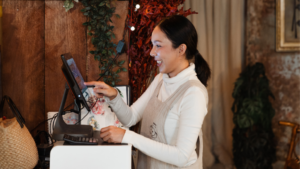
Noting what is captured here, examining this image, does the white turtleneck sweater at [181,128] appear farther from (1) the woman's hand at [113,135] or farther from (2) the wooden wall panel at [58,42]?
(2) the wooden wall panel at [58,42]

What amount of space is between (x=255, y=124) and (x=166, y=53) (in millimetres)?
1809

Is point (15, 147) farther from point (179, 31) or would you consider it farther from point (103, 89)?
point (179, 31)

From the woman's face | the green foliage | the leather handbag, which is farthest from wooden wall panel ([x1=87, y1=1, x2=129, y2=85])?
the green foliage

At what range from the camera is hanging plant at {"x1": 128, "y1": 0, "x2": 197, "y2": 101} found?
181 cm

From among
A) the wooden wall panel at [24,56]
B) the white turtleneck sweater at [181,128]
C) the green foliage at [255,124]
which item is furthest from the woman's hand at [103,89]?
the green foliage at [255,124]

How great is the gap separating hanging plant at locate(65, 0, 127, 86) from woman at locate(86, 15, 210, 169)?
1.12 feet

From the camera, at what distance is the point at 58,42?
5.79ft

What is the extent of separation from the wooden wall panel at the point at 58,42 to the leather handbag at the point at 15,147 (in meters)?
0.51

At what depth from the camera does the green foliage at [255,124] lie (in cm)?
260

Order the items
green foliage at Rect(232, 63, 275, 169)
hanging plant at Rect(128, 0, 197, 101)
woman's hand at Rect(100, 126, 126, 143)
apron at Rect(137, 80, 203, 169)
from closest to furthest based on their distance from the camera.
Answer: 1. woman's hand at Rect(100, 126, 126, 143)
2. apron at Rect(137, 80, 203, 169)
3. hanging plant at Rect(128, 0, 197, 101)
4. green foliage at Rect(232, 63, 275, 169)

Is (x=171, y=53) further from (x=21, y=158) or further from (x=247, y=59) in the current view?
(x=247, y=59)

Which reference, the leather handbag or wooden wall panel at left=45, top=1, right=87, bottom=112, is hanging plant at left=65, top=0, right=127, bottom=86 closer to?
wooden wall panel at left=45, top=1, right=87, bottom=112

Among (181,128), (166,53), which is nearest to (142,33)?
(166,53)

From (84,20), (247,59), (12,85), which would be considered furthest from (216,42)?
(12,85)
